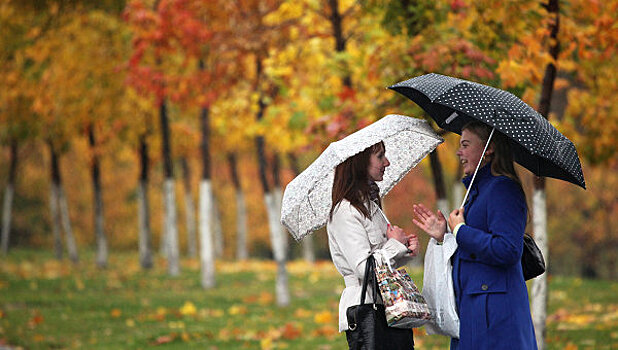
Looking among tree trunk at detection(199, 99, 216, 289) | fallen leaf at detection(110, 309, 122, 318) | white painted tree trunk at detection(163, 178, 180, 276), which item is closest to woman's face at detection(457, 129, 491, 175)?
fallen leaf at detection(110, 309, 122, 318)

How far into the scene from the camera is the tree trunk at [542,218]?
23.9ft

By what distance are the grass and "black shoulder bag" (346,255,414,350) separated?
5.12m

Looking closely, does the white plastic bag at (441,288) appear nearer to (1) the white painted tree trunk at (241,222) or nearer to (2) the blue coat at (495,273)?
(2) the blue coat at (495,273)

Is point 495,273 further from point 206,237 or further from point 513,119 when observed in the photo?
point 206,237

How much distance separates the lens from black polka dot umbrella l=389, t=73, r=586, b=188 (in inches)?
156

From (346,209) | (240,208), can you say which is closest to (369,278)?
(346,209)

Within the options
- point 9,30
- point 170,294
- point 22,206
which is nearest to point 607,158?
point 170,294

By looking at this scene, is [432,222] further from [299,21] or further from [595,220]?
[595,220]

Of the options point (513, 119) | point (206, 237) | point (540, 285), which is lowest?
point (540, 285)

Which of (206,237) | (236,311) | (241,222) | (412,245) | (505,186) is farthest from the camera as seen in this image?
(241,222)

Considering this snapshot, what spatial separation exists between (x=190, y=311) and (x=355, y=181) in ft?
29.1

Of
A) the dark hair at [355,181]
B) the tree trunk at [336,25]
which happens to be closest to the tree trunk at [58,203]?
the tree trunk at [336,25]

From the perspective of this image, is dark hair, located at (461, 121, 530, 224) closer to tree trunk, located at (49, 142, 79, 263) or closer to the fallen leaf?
the fallen leaf

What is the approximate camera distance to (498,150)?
13.4 ft
